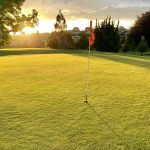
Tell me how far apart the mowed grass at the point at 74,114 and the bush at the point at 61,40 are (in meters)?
36.9

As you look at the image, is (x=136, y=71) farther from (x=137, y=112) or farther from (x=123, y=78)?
(x=137, y=112)

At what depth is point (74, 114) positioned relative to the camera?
817cm

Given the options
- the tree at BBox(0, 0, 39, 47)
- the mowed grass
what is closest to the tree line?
the tree at BBox(0, 0, 39, 47)

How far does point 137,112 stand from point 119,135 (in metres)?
1.63

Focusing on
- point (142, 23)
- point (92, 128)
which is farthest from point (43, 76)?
point (142, 23)

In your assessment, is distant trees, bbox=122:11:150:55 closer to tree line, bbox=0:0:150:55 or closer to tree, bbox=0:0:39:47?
tree line, bbox=0:0:150:55

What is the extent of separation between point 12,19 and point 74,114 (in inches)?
1157

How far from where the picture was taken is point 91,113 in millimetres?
8266

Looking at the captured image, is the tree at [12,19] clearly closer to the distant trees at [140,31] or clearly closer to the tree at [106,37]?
the tree at [106,37]

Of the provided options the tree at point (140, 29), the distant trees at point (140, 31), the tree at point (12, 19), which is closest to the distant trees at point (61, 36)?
the tree at point (12, 19)

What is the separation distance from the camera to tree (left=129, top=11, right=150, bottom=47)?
65625 mm

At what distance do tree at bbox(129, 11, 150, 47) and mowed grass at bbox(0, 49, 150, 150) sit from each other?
54266 mm

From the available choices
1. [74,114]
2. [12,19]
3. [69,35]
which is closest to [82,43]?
[69,35]

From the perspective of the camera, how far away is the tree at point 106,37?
52203mm
